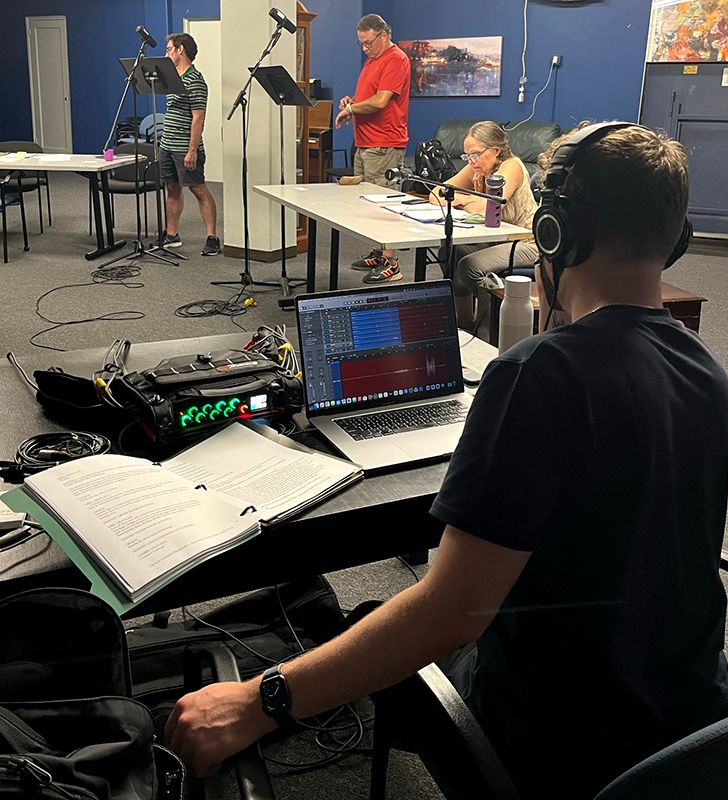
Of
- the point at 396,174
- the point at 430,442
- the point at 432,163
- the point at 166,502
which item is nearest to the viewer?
the point at 166,502

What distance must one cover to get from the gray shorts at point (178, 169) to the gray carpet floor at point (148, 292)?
54 centimetres

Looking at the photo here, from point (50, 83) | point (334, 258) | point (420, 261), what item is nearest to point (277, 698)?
point (420, 261)

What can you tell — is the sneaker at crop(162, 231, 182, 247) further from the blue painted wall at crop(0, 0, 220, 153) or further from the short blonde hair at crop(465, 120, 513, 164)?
the blue painted wall at crop(0, 0, 220, 153)

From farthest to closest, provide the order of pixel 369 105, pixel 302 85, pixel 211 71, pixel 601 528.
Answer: pixel 211 71 < pixel 302 85 < pixel 369 105 < pixel 601 528

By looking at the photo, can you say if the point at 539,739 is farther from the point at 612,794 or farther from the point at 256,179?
A: the point at 256,179

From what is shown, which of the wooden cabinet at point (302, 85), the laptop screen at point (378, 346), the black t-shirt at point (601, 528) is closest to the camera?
the black t-shirt at point (601, 528)

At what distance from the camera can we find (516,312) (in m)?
1.80

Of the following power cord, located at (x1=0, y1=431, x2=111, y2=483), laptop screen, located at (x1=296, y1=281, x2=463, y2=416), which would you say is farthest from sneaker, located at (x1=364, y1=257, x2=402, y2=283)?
power cord, located at (x1=0, y1=431, x2=111, y2=483)

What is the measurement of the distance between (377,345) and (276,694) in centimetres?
77

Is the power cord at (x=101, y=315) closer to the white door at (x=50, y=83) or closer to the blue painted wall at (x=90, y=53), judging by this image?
the blue painted wall at (x=90, y=53)

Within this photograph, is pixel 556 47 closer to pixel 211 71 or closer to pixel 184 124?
pixel 184 124

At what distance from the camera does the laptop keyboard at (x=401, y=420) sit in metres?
1.52

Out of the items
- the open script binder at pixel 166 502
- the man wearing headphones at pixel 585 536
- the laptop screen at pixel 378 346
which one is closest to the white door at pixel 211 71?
the laptop screen at pixel 378 346

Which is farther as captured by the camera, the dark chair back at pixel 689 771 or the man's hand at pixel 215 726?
the man's hand at pixel 215 726
